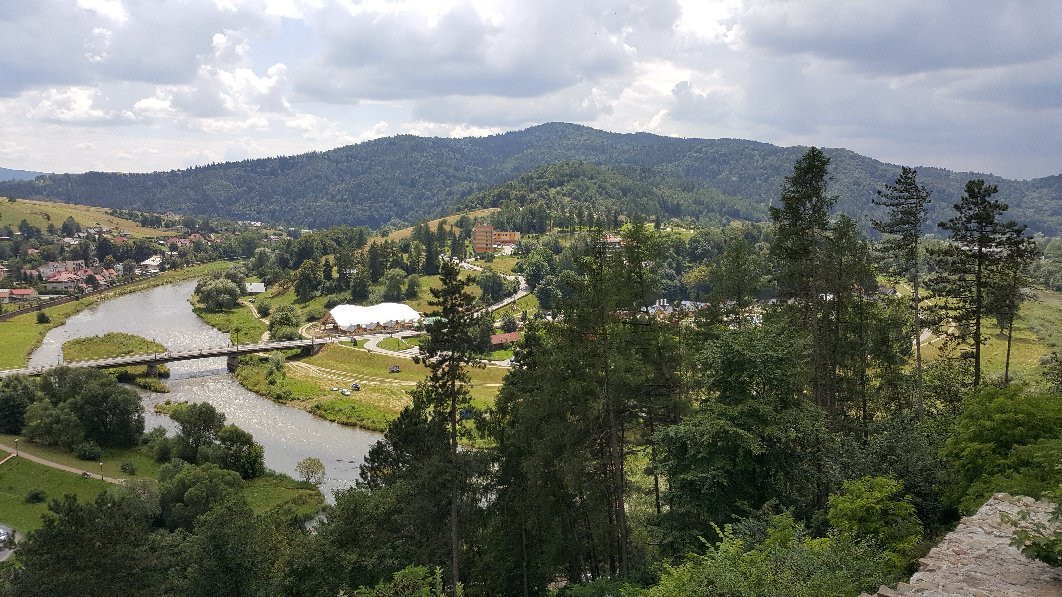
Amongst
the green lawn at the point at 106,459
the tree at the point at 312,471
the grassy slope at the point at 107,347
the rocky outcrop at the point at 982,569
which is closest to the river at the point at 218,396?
the tree at the point at 312,471

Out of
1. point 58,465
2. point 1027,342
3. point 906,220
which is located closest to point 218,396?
point 58,465

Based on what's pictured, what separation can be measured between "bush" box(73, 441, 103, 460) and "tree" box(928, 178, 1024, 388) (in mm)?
58551

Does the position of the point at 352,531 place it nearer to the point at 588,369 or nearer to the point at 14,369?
the point at 588,369

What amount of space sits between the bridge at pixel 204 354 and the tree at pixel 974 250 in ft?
264

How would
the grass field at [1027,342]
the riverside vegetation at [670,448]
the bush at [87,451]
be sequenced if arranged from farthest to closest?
1. the grass field at [1027,342]
2. the bush at [87,451]
3. the riverside vegetation at [670,448]

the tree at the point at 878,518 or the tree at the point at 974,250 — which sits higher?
the tree at the point at 974,250

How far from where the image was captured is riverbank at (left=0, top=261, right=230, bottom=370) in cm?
8169

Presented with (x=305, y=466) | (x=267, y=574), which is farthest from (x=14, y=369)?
(x=267, y=574)

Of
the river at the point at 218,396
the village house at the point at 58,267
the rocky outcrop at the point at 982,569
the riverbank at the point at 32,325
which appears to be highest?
the rocky outcrop at the point at 982,569

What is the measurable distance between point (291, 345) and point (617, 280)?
257 feet

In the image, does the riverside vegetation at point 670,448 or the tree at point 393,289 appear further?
the tree at point 393,289

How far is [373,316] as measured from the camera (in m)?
103

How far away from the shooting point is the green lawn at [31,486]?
134 ft

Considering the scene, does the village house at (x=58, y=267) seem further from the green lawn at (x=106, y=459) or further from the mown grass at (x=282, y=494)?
the mown grass at (x=282, y=494)
